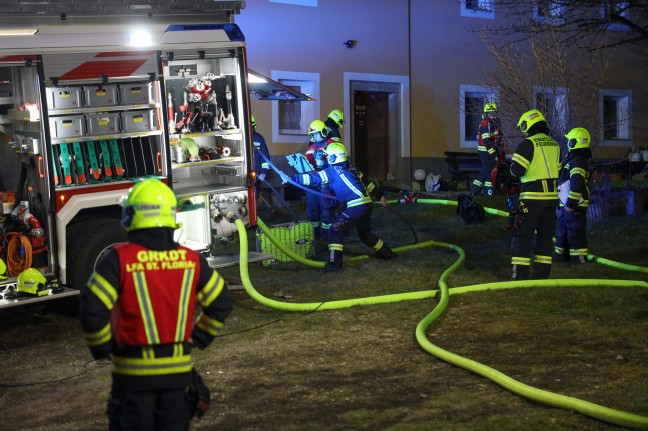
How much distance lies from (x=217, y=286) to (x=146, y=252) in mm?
384

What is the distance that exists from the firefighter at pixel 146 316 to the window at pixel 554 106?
37.8 feet

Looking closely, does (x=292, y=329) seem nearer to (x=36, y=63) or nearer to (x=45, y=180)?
(x=45, y=180)

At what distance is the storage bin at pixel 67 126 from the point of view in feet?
25.8

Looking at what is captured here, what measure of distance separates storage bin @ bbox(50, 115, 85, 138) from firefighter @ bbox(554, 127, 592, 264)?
5.52m

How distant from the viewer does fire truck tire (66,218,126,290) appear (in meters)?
7.98

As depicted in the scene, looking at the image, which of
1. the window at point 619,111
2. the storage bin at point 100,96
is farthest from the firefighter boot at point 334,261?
the window at point 619,111

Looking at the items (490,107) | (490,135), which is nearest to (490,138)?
(490,135)

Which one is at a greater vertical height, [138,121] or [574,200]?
[138,121]

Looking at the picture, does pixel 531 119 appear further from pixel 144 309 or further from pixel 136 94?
pixel 144 309

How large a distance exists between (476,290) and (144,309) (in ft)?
18.2

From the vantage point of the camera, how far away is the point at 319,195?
39.5ft

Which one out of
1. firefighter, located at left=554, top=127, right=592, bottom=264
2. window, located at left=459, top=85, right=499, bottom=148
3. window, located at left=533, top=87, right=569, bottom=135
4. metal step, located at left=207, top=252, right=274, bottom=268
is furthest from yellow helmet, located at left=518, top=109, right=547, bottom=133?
window, located at left=459, top=85, right=499, bottom=148

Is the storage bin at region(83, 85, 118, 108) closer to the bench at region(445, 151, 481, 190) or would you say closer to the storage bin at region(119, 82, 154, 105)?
the storage bin at region(119, 82, 154, 105)

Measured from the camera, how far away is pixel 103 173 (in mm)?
8281
